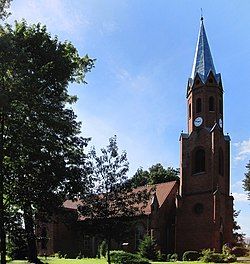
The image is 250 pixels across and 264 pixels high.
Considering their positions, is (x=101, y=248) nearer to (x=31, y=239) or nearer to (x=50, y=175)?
(x=31, y=239)

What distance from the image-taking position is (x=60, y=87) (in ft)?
84.5

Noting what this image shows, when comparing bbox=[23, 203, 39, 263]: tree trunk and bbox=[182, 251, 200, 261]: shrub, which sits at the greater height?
bbox=[23, 203, 39, 263]: tree trunk

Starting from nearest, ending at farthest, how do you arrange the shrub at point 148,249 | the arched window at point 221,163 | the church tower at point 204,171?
the shrub at point 148,249 < the church tower at point 204,171 < the arched window at point 221,163

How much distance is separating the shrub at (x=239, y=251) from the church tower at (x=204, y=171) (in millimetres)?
1803

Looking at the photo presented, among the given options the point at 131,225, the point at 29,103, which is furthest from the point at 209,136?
the point at 29,103

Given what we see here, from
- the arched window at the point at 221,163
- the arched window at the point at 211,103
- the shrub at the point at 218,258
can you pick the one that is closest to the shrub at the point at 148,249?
the shrub at the point at 218,258

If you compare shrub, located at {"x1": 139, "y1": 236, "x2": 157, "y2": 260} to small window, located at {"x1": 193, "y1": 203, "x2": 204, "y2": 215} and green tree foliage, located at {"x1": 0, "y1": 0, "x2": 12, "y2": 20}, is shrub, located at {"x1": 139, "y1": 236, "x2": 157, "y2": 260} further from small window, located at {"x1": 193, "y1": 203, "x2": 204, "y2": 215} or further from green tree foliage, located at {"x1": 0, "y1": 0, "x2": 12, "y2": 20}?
green tree foliage, located at {"x1": 0, "y1": 0, "x2": 12, "y2": 20}

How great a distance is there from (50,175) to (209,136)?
2854 cm

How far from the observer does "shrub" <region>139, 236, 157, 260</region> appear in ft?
137

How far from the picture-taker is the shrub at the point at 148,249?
41.6 metres

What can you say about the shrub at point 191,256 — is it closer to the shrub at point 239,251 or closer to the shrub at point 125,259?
the shrub at point 239,251

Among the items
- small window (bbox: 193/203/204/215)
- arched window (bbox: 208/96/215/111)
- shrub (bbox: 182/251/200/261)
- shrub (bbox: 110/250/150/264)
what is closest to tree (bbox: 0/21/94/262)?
shrub (bbox: 110/250/150/264)

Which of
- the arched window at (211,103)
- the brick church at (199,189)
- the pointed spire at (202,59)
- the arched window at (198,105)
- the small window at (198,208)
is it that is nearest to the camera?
the brick church at (199,189)

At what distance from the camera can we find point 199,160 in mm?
49281
